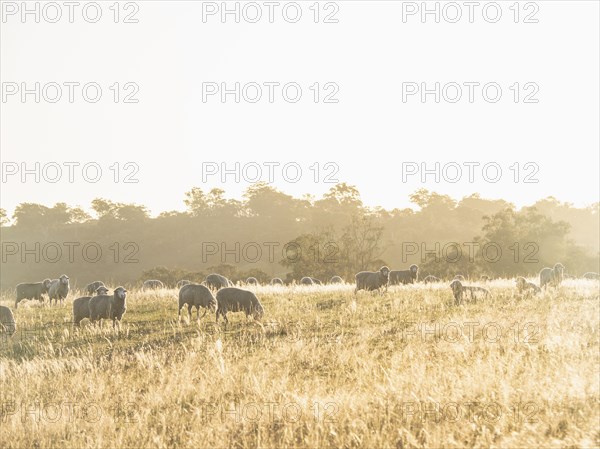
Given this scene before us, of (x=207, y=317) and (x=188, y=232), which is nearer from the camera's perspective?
(x=207, y=317)

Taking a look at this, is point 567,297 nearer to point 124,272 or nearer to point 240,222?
point 124,272

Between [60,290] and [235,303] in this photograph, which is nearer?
[235,303]

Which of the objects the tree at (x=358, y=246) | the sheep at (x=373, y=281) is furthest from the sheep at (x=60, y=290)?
the tree at (x=358, y=246)

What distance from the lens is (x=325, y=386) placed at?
30.0ft

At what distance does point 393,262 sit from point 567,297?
294 ft

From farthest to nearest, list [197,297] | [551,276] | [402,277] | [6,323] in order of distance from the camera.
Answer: [402,277]
[551,276]
[197,297]
[6,323]

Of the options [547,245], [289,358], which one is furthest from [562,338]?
[547,245]

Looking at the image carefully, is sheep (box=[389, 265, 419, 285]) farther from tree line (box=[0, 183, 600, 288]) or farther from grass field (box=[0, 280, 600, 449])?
tree line (box=[0, 183, 600, 288])

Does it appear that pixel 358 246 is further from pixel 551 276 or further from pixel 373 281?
pixel 551 276

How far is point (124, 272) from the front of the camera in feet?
371

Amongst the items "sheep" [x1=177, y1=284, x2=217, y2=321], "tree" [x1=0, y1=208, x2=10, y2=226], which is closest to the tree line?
"tree" [x1=0, y1=208, x2=10, y2=226]

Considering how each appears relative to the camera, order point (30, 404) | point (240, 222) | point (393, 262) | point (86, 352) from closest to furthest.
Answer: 1. point (30, 404)
2. point (86, 352)
3. point (393, 262)
4. point (240, 222)

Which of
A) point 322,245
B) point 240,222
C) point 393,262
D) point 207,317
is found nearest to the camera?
point 207,317

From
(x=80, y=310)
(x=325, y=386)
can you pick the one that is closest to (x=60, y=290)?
(x=80, y=310)
